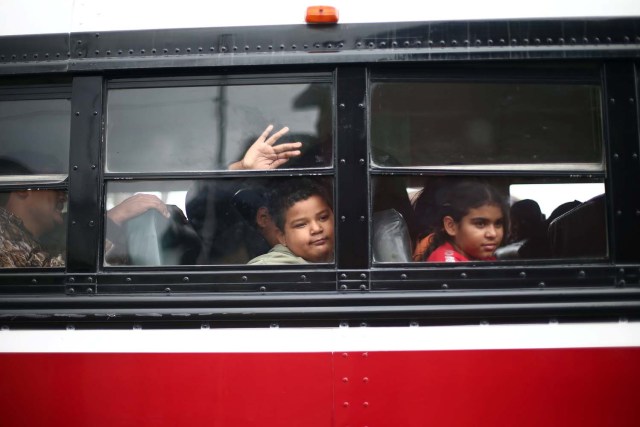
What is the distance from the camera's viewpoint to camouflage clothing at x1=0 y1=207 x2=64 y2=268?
8.09 ft

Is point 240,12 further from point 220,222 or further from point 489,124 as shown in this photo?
point 489,124

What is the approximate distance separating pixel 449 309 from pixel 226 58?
1.26m

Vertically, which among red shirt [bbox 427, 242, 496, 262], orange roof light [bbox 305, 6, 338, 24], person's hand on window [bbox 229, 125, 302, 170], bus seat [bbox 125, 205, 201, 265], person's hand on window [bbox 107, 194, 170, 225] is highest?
orange roof light [bbox 305, 6, 338, 24]

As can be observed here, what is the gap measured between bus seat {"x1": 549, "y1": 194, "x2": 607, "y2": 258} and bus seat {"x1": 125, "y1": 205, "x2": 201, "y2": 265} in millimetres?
1390

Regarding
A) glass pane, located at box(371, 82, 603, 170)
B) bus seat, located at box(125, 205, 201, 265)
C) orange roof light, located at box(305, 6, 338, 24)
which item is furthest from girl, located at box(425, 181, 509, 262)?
bus seat, located at box(125, 205, 201, 265)

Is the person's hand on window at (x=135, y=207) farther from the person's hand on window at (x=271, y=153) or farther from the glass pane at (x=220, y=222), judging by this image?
the person's hand on window at (x=271, y=153)

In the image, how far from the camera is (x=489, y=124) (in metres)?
2.34

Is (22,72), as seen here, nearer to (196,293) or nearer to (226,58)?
(226,58)

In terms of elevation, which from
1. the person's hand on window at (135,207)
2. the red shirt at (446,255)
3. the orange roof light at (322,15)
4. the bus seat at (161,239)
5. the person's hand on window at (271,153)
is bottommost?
the red shirt at (446,255)

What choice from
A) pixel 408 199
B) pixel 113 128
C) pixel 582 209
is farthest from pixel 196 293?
pixel 582 209

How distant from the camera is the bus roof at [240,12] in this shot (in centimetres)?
232

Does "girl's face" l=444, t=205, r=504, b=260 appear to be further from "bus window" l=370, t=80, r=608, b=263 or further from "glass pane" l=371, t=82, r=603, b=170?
"glass pane" l=371, t=82, r=603, b=170

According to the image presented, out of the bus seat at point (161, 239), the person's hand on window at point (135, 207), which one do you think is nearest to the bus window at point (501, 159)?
the bus seat at point (161, 239)

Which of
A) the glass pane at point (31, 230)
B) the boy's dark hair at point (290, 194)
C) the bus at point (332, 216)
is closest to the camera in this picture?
the bus at point (332, 216)
